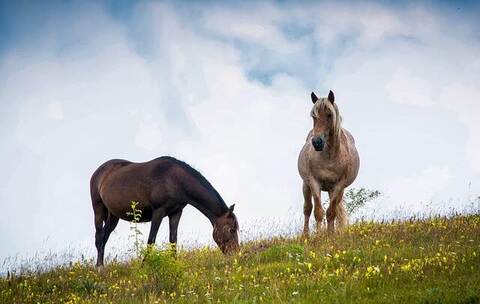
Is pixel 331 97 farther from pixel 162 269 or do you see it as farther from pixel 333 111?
pixel 162 269

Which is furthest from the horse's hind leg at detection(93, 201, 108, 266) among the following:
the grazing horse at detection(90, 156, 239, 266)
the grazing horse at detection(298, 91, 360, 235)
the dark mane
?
the grazing horse at detection(298, 91, 360, 235)

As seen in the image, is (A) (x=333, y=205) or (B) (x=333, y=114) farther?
(A) (x=333, y=205)

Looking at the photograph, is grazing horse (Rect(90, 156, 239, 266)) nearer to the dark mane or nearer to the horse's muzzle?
the dark mane

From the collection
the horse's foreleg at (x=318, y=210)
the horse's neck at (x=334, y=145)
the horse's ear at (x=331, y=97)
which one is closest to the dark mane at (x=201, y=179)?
the horse's foreleg at (x=318, y=210)

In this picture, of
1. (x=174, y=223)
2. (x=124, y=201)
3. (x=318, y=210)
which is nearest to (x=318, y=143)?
(x=318, y=210)

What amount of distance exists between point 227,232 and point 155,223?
1.72 metres

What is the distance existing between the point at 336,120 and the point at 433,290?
6.94m

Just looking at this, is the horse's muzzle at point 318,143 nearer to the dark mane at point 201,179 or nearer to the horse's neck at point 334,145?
the horse's neck at point 334,145

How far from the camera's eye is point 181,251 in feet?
46.3

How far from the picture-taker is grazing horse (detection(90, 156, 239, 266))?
44.8ft

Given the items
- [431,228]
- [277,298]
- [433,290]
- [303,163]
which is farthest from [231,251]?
[433,290]

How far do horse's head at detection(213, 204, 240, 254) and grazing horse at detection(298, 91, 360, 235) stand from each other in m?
1.73

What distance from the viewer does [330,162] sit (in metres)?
14.0

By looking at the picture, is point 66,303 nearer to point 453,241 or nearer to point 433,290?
point 433,290
